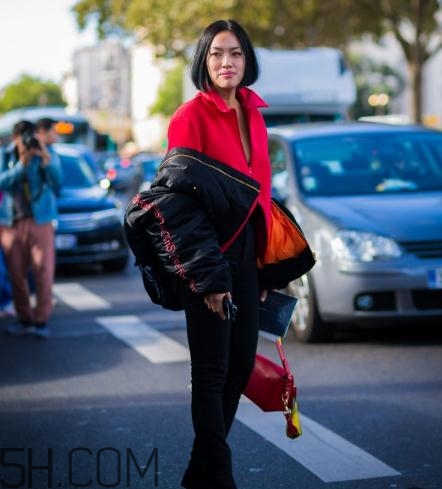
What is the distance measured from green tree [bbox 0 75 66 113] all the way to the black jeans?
155 m

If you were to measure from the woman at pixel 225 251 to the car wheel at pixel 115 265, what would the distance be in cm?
1116

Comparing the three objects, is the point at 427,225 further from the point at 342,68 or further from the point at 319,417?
the point at 342,68

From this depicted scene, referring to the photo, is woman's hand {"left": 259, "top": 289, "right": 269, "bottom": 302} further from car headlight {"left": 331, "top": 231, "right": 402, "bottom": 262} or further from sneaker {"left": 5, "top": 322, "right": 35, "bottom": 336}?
sneaker {"left": 5, "top": 322, "right": 35, "bottom": 336}

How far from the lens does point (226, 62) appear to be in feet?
14.6

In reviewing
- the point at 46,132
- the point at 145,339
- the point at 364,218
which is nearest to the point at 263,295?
the point at 364,218

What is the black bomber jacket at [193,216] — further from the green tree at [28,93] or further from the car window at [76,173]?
the green tree at [28,93]

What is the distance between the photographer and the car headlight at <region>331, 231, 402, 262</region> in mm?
8414

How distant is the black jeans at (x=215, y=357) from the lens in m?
4.39

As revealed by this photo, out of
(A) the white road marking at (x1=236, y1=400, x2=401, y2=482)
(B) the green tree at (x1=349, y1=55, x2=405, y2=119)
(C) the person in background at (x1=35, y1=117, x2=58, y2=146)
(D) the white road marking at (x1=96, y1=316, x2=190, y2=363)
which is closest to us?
(A) the white road marking at (x1=236, y1=400, x2=401, y2=482)

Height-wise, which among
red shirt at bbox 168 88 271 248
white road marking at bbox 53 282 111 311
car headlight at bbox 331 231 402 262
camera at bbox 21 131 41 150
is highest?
red shirt at bbox 168 88 271 248

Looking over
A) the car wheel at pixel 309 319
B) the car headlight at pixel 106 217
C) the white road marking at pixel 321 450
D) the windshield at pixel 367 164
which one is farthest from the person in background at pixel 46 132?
the car headlight at pixel 106 217

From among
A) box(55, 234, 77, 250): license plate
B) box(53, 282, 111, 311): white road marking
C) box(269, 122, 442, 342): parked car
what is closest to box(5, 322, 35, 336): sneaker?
box(53, 282, 111, 311): white road marking

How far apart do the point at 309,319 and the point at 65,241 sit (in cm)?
652

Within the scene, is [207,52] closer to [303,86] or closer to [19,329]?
[19,329]
